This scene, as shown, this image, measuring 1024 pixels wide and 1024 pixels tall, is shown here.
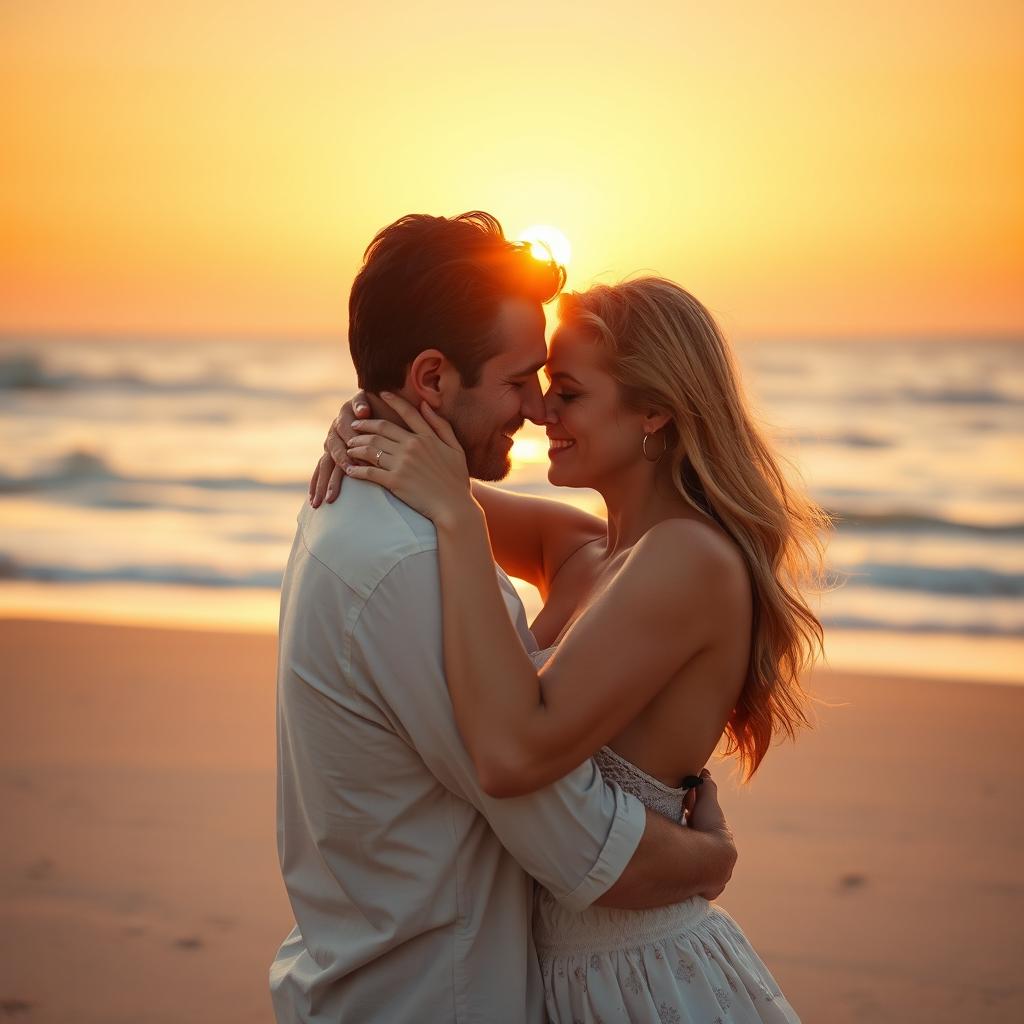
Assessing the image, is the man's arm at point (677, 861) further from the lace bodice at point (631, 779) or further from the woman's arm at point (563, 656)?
the woman's arm at point (563, 656)

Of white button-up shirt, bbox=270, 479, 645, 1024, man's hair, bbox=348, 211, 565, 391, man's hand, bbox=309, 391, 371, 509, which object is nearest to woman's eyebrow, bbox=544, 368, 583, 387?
man's hair, bbox=348, 211, 565, 391

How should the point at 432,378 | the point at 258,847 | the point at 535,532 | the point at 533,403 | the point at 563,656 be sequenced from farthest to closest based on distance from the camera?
the point at 258,847, the point at 535,532, the point at 533,403, the point at 432,378, the point at 563,656

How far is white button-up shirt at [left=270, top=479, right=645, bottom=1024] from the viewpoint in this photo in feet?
6.97

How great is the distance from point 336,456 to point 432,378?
26 cm

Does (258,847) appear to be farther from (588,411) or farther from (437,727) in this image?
(437,727)

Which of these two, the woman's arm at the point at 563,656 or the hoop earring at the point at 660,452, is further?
the hoop earring at the point at 660,452

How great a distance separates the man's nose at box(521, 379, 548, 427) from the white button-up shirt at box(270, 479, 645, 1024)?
0.52 metres

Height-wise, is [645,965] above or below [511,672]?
below

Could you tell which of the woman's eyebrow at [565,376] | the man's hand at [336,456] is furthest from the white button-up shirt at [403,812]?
the woman's eyebrow at [565,376]

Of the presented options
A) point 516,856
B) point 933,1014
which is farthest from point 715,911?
point 933,1014

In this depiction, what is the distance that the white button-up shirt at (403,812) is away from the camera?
2125 millimetres

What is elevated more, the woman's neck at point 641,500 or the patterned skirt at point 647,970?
the woman's neck at point 641,500

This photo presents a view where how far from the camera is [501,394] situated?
8.34ft

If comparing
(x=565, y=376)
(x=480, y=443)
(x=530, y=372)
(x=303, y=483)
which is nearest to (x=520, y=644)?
(x=480, y=443)
